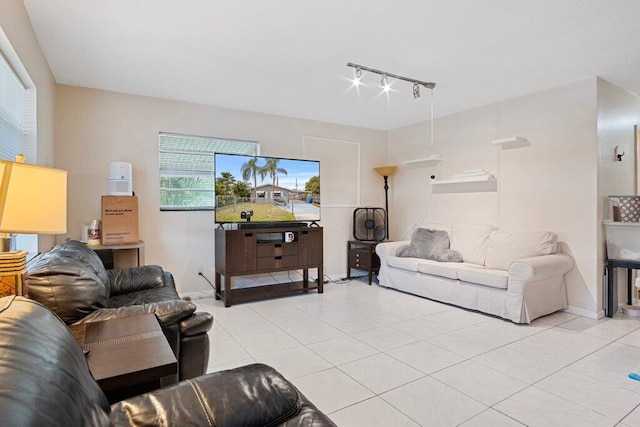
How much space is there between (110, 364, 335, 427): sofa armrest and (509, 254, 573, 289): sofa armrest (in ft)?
9.54

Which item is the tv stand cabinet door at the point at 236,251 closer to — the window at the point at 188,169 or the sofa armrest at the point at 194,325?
the window at the point at 188,169

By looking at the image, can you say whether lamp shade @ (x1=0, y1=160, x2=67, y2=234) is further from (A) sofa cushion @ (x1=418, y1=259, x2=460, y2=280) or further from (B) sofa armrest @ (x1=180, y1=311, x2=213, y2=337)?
(A) sofa cushion @ (x1=418, y1=259, x2=460, y2=280)

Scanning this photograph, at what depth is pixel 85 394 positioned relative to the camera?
835 mm

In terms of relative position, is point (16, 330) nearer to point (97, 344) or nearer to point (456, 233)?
point (97, 344)

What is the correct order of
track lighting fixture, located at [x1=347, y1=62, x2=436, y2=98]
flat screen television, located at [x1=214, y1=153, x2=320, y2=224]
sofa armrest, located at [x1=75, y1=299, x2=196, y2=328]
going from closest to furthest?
sofa armrest, located at [x1=75, y1=299, x2=196, y2=328]
track lighting fixture, located at [x1=347, y1=62, x2=436, y2=98]
flat screen television, located at [x1=214, y1=153, x2=320, y2=224]

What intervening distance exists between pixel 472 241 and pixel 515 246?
580 millimetres

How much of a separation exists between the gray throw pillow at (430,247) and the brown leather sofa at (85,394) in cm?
360

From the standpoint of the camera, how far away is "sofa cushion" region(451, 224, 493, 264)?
14.0ft

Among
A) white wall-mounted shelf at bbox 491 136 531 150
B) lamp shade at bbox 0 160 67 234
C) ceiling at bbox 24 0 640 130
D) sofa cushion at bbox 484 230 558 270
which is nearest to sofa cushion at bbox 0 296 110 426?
lamp shade at bbox 0 160 67 234

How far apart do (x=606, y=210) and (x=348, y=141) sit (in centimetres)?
341

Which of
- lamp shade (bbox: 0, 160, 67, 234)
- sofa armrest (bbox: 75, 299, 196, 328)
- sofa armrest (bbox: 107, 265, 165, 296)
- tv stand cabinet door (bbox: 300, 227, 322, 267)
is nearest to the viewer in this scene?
lamp shade (bbox: 0, 160, 67, 234)

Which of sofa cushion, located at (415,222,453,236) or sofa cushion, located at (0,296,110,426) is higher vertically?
sofa cushion, located at (415,222,453,236)

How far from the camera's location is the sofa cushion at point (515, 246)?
12.1 ft

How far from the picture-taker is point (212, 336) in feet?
10.2
